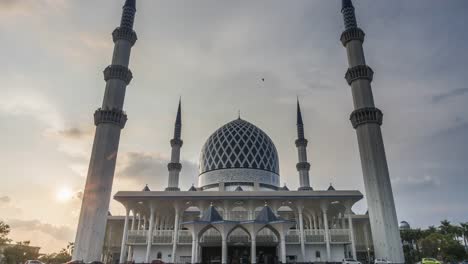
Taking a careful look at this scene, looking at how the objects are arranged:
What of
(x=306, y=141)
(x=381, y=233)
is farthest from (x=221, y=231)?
(x=306, y=141)

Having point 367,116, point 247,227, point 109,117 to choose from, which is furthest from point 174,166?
point 367,116


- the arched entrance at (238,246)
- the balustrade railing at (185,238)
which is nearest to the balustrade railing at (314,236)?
the arched entrance at (238,246)

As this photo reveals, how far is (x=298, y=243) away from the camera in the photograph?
2830 centimetres

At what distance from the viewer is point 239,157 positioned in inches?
1672

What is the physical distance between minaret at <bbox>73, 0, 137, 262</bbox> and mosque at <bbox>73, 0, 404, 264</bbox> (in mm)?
85

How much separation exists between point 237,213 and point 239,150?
13579mm

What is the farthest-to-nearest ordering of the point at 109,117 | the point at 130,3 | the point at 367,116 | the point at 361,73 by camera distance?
the point at 130,3 → the point at 361,73 → the point at 109,117 → the point at 367,116

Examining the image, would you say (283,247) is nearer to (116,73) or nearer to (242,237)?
(242,237)

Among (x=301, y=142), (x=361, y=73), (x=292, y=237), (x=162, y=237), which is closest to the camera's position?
(x=292, y=237)

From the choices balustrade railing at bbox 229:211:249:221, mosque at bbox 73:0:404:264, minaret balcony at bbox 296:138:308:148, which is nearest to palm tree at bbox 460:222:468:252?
mosque at bbox 73:0:404:264

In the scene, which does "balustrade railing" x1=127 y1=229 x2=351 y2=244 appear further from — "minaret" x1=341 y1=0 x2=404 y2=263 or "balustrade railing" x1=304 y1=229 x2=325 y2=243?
"minaret" x1=341 y1=0 x2=404 y2=263

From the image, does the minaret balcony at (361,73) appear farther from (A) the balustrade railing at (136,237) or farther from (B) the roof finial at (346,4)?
(A) the balustrade railing at (136,237)

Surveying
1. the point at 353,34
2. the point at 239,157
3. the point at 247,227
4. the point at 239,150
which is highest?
the point at 353,34

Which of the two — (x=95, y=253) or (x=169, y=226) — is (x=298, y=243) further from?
(x=95, y=253)
